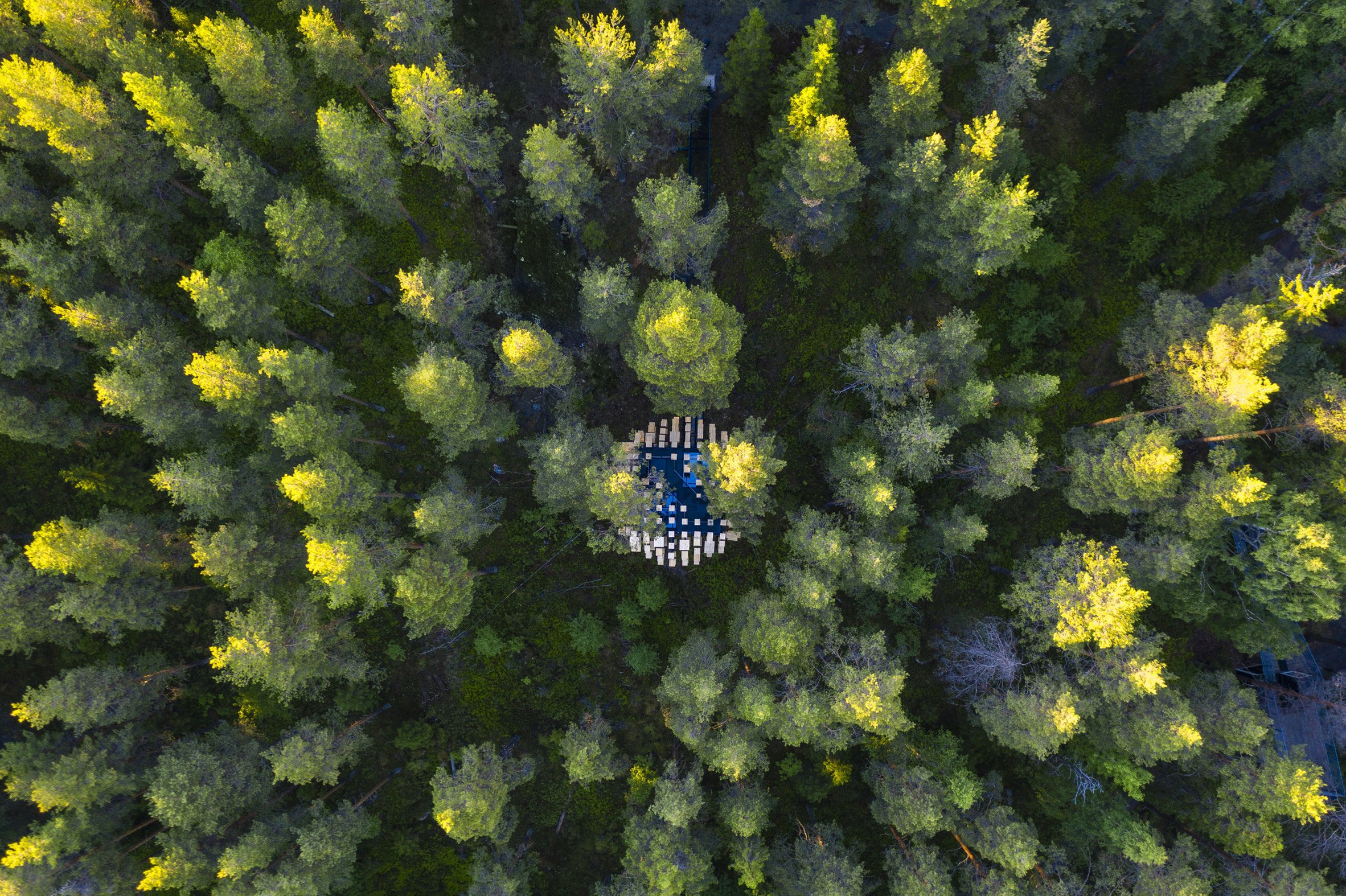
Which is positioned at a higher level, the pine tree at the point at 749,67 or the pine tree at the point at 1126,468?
the pine tree at the point at 749,67

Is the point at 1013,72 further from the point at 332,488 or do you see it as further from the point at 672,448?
the point at 332,488

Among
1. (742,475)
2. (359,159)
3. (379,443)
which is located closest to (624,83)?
(359,159)

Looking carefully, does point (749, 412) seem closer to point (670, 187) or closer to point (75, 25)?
point (670, 187)

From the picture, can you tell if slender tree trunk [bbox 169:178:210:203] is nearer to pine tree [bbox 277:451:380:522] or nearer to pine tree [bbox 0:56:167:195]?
pine tree [bbox 0:56:167:195]

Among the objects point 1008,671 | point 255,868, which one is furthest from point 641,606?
point 255,868

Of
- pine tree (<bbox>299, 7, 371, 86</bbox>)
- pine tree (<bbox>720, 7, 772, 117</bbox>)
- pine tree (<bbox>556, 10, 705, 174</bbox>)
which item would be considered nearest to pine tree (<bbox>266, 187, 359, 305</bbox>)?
pine tree (<bbox>299, 7, 371, 86</bbox>)

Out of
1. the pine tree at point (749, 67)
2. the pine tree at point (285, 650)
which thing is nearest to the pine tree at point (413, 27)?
the pine tree at point (749, 67)

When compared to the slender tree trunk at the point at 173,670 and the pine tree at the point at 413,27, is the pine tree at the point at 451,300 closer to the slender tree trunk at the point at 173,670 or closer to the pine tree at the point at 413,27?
the pine tree at the point at 413,27
